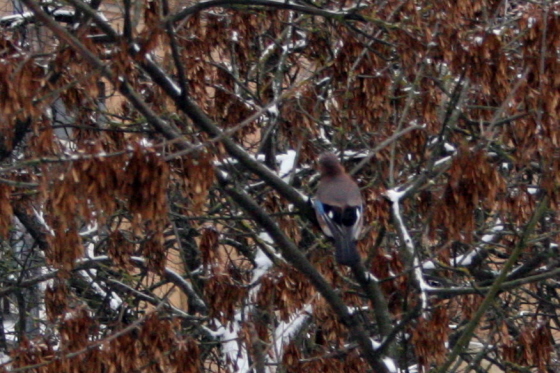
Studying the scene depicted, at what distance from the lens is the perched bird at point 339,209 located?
6.01m

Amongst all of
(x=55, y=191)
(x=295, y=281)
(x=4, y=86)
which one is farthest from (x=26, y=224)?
(x=55, y=191)

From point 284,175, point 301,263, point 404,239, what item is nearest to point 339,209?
point 404,239

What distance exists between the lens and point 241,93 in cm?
858

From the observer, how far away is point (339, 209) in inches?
250

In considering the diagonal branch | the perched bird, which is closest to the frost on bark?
the diagonal branch

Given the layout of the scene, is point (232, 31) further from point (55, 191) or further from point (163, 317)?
point (55, 191)

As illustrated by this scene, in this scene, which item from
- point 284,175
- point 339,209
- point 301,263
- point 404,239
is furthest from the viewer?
point 284,175

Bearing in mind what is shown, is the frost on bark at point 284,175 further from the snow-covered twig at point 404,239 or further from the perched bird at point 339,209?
the perched bird at point 339,209

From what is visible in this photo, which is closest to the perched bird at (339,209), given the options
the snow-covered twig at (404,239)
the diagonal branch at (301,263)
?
the snow-covered twig at (404,239)

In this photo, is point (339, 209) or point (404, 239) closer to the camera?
point (404, 239)

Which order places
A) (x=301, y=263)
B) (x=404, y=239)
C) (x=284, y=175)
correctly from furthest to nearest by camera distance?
(x=284, y=175) < (x=404, y=239) < (x=301, y=263)

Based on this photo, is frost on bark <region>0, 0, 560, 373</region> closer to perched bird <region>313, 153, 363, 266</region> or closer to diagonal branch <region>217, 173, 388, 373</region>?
diagonal branch <region>217, 173, 388, 373</region>

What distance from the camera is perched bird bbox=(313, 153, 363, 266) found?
6008 mm

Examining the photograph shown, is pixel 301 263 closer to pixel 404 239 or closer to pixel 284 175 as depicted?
pixel 404 239
